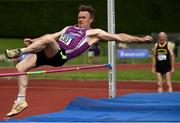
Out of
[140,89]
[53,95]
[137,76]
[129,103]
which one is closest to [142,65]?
[137,76]

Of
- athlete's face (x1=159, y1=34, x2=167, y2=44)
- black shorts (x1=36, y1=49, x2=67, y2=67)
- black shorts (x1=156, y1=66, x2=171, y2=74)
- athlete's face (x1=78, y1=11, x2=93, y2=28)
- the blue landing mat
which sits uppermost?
athlete's face (x1=78, y1=11, x2=93, y2=28)

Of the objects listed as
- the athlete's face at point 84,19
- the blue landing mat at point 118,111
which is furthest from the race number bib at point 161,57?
the athlete's face at point 84,19

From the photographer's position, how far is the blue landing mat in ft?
18.1

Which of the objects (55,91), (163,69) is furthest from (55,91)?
(163,69)

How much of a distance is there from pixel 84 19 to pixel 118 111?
1.20 m

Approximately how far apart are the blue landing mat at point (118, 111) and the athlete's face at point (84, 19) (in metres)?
0.95

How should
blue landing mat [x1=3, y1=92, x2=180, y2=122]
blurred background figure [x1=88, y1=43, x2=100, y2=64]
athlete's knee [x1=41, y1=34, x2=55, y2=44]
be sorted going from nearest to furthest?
1. blue landing mat [x1=3, y1=92, x2=180, y2=122]
2. athlete's knee [x1=41, y1=34, x2=55, y2=44]
3. blurred background figure [x1=88, y1=43, x2=100, y2=64]

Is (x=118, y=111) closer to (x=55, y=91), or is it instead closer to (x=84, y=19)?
(x=84, y=19)

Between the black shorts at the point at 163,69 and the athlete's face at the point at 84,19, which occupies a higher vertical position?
the athlete's face at the point at 84,19

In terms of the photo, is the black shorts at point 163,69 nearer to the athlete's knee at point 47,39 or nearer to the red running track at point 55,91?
the red running track at point 55,91

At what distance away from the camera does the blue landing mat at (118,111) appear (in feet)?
18.1

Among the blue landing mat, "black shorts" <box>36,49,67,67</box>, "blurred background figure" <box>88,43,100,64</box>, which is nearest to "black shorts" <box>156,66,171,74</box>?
the blue landing mat

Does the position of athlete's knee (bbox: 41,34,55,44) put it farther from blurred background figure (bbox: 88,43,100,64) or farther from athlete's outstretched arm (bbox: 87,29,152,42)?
blurred background figure (bbox: 88,43,100,64)

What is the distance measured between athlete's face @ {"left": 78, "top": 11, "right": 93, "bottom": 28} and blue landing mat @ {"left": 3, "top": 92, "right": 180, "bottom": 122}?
954 millimetres
